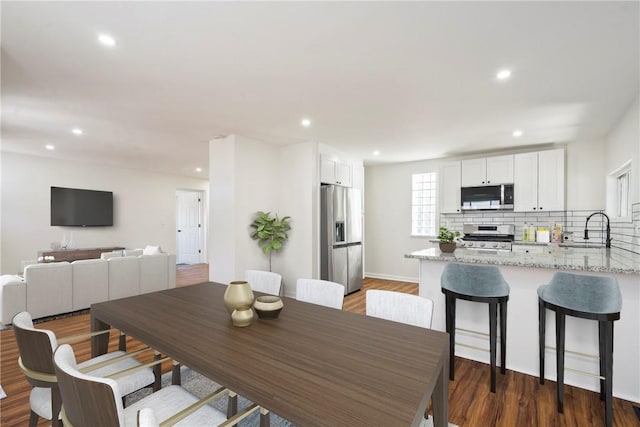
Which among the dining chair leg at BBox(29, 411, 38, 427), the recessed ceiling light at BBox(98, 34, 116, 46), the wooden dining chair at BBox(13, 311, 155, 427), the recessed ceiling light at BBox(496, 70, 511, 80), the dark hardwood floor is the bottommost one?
the dark hardwood floor

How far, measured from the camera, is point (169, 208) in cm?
778

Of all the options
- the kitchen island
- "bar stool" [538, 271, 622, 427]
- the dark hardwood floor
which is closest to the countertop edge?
the kitchen island

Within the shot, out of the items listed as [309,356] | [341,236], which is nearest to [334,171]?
[341,236]

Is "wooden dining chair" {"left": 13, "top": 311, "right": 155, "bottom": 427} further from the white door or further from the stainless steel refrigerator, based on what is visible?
the white door

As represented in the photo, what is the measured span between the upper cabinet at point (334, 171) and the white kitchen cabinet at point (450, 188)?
1.73 m

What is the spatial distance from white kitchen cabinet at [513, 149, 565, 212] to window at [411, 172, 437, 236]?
57.4 inches

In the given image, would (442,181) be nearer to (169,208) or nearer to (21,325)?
(21,325)

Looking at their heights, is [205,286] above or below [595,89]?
below

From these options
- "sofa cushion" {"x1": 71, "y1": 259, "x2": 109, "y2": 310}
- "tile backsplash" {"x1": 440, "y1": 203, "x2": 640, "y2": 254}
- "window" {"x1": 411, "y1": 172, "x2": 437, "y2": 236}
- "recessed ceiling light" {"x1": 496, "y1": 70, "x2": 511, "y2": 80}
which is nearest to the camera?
"recessed ceiling light" {"x1": 496, "y1": 70, "x2": 511, "y2": 80}

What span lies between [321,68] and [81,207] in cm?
636

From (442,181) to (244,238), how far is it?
370 cm

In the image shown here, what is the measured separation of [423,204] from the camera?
5.93 m

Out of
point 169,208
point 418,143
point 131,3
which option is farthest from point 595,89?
point 169,208

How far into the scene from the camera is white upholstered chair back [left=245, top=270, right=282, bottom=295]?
7.66 ft
